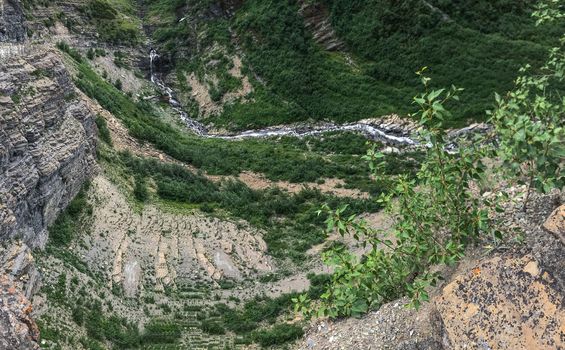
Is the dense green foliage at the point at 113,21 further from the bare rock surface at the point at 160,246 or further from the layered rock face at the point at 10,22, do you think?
the bare rock surface at the point at 160,246

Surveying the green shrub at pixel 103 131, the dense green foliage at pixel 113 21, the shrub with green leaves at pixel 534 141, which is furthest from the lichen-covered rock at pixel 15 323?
the dense green foliage at pixel 113 21

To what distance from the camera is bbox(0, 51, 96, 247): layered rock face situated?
69.6 ft

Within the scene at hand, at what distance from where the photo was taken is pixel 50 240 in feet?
77.8

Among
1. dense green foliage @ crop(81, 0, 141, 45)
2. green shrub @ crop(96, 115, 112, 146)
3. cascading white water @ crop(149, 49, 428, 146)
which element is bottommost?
cascading white water @ crop(149, 49, 428, 146)

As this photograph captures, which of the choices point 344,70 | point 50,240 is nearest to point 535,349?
point 50,240

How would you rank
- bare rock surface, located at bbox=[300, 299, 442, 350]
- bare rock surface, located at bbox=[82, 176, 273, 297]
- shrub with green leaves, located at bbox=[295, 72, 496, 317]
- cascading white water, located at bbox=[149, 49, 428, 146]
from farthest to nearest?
cascading white water, located at bbox=[149, 49, 428, 146] → bare rock surface, located at bbox=[82, 176, 273, 297] → bare rock surface, located at bbox=[300, 299, 442, 350] → shrub with green leaves, located at bbox=[295, 72, 496, 317]

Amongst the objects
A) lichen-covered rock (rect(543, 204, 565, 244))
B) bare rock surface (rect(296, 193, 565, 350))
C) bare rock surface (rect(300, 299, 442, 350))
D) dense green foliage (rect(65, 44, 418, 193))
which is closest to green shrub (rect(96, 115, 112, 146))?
dense green foliage (rect(65, 44, 418, 193))

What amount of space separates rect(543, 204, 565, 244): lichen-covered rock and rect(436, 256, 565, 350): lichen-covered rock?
55 cm

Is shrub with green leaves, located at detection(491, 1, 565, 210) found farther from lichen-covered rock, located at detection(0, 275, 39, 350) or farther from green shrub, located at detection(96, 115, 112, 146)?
green shrub, located at detection(96, 115, 112, 146)

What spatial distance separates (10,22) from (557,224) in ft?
108

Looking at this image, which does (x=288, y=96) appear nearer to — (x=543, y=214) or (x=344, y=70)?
(x=344, y=70)

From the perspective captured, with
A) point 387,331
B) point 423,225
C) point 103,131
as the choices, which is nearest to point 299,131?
point 103,131

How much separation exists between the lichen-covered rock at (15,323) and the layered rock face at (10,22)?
22.3 m

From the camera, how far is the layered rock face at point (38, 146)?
21203 millimetres
